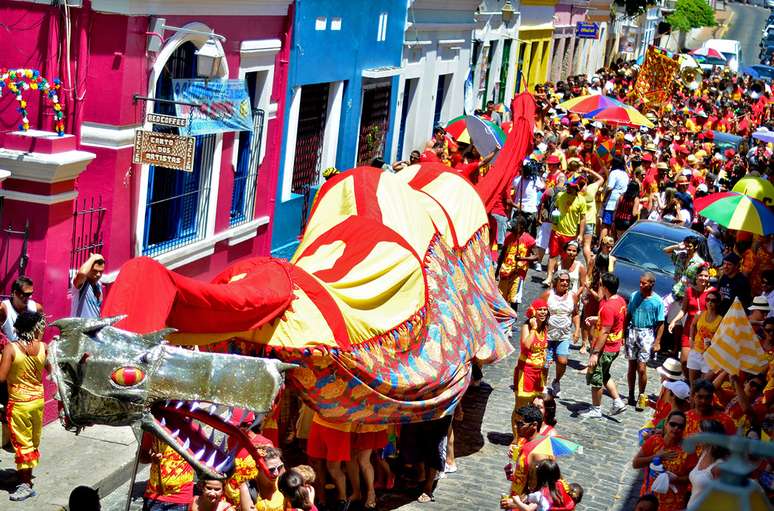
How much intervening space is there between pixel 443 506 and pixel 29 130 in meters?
4.99

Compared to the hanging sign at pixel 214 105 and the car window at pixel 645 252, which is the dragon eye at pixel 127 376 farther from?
the car window at pixel 645 252

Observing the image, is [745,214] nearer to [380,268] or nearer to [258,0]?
Result: [258,0]

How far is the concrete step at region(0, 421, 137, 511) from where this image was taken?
1017 cm

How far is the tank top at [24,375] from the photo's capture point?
32.4 feet

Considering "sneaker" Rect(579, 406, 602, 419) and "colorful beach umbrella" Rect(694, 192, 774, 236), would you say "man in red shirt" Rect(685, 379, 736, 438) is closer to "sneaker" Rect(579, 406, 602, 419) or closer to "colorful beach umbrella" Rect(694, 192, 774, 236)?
"sneaker" Rect(579, 406, 602, 419)

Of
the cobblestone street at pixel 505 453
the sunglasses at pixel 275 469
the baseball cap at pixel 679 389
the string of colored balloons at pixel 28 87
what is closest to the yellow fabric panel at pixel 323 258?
the sunglasses at pixel 275 469

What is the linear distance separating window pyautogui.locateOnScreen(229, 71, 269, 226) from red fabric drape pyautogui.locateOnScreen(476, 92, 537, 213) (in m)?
3.77

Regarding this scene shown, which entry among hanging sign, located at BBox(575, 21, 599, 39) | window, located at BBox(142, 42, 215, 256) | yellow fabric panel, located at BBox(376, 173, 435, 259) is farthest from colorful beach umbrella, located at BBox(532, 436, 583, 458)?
hanging sign, located at BBox(575, 21, 599, 39)

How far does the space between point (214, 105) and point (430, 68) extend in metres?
12.1

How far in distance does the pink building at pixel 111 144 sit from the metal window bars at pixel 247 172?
44 cm

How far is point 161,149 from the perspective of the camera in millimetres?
12766

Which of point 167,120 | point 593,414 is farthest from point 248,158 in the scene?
point 593,414

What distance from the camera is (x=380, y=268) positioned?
948 centimetres

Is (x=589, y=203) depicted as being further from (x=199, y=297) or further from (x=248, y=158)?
(x=199, y=297)
